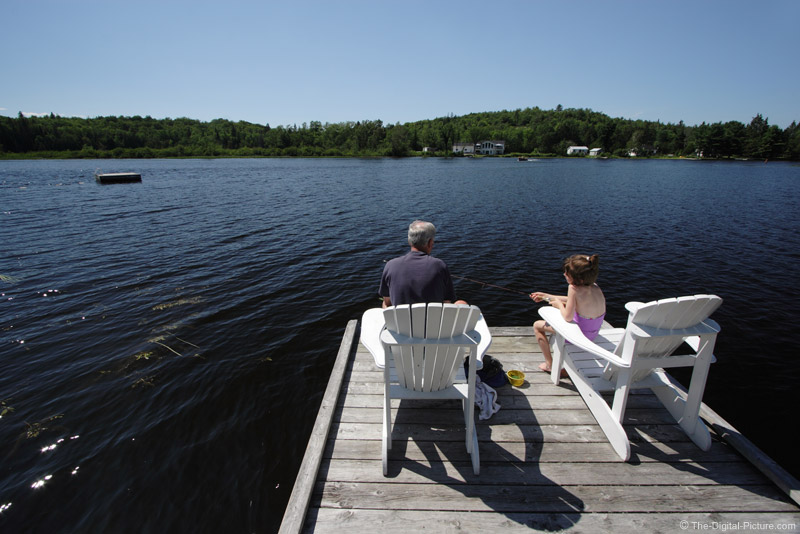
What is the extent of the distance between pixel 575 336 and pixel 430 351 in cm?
171

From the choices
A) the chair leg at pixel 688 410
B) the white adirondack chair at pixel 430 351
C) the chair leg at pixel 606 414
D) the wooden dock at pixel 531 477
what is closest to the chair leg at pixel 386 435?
the white adirondack chair at pixel 430 351

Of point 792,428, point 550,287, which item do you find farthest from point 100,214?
point 792,428

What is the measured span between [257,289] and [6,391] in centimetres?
525

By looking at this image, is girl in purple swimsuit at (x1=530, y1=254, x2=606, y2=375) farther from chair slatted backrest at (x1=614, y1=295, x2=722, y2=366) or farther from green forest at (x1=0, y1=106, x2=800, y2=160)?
green forest at (x1=0, y1=106, x2=800, y2=160)

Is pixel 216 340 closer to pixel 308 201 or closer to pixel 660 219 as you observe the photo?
pixel 308 201

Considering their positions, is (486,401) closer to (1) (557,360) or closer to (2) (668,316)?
(1) (557,360)

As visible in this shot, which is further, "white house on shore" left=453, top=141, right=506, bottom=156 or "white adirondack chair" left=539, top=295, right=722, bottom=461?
"white house on shore" left=453, top=141, right=506, bottom=156

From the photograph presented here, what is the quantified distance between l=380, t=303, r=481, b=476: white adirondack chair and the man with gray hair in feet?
2.39

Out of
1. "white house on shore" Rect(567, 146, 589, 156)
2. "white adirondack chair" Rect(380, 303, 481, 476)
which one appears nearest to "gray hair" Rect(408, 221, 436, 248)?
"white adirondack chair" Rect(380, 303, 481, 476)

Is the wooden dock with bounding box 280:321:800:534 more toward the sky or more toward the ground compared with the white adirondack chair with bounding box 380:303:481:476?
more toward the ground

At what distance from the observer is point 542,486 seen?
9.81ft

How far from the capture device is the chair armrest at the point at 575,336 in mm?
3207

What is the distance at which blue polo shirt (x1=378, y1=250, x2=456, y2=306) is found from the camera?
362 centimetres

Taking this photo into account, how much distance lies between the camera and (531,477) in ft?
10.1
